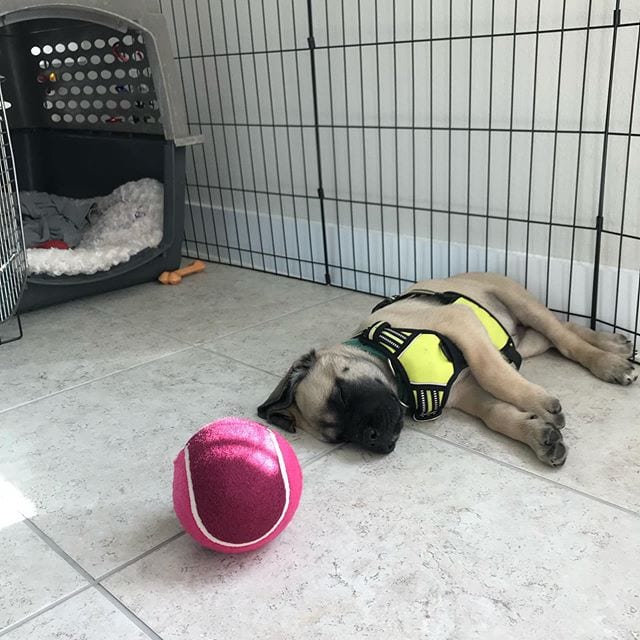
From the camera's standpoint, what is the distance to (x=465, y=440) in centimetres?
216

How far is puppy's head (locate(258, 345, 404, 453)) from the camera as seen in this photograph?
2.01 metres

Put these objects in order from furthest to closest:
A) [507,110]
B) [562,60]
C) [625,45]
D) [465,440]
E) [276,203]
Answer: [276,203] → [507,110] → [562,60] → [625,45] → [465,440]

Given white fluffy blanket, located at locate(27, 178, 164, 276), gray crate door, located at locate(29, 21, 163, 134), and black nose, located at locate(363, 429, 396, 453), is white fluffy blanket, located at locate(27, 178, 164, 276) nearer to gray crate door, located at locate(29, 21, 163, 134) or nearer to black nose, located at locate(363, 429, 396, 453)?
gray crate door, located at locate(29, 21, 163, 134)

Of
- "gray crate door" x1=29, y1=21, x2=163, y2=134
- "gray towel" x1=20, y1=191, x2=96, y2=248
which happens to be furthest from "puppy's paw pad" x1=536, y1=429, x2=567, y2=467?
"gray towel" x1=20, y1=191, x2=96, y2=248

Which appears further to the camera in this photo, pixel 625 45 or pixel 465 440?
pixel 625 45

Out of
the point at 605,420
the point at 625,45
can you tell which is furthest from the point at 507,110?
the point at 605,420

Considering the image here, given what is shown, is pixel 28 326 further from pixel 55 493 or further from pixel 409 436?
pixel 409 436

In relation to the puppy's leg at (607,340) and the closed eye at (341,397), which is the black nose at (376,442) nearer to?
the closed eye at (341,397)

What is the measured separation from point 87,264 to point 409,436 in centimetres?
200

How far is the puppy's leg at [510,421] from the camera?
1.97 metres

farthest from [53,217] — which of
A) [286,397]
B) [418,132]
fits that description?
[286,397]

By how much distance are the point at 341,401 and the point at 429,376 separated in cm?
32

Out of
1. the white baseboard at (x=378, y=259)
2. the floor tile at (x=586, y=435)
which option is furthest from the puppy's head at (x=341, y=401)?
the white baseboard at (x=378, y=259)

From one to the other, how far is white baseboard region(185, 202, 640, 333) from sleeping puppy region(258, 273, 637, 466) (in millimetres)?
255
